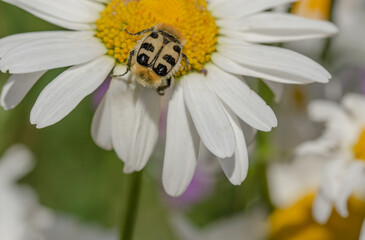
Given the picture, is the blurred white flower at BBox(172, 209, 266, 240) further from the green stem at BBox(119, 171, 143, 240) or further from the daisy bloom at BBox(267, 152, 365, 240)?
the green stem at BBox(119, 171, 143, 240)

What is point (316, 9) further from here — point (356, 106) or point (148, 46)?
point (148, 46)

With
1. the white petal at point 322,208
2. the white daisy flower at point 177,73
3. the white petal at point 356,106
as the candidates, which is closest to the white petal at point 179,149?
the white daisy flower at point 177,73

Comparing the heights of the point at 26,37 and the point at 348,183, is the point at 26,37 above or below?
above

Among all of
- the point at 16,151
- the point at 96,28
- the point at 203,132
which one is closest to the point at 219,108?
the point at 203,132

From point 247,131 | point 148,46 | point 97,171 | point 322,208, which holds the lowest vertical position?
point 97,171

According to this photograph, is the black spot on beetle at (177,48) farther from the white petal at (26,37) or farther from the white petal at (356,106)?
the white petal at (356,106)

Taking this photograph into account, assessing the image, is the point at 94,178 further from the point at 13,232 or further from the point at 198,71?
the point at 198,71

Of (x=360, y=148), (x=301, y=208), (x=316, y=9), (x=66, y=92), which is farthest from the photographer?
(x=316, y=9)

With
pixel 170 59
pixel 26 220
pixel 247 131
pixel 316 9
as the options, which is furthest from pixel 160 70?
pixel 316 9
